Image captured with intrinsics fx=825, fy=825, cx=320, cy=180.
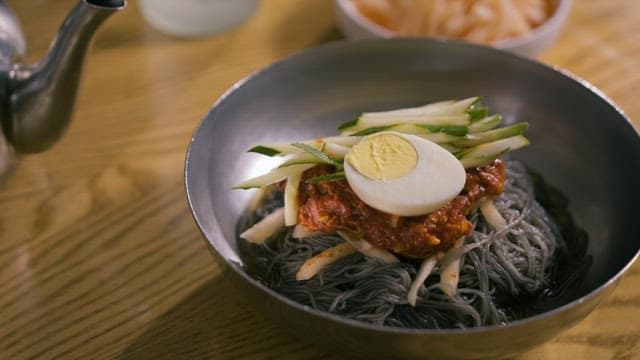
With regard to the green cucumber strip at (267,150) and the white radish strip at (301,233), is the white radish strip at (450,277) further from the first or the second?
the green cucumber strip at (267,150)

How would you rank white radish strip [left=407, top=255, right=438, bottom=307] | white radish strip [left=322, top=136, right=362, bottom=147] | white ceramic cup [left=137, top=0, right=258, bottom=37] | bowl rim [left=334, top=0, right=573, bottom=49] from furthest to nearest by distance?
white ceramic cup [left=137, top=0, right=258, bottom=37]
bowl rim [left=334, top=0, right=573, bottom=49]
white radish strip [left=322, top=136, right=362, bottom=147]
white radish strip [left=407, top=255, right=438, bottom=307]

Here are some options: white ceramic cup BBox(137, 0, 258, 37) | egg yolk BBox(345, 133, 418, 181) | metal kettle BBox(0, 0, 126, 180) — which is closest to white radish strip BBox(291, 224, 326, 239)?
egg yolk BBox(345, 133, 418, 181)

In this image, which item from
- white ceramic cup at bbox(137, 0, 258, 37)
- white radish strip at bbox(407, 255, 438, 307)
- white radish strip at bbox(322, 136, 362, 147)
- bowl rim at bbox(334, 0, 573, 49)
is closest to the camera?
white radish strip at bbox(407, 255, 438, 307)

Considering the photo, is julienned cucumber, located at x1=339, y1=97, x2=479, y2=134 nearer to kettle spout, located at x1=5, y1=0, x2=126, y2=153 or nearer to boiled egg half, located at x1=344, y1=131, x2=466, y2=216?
boiled egg half, located at x1=344, y1=131, x2=466, y2=216

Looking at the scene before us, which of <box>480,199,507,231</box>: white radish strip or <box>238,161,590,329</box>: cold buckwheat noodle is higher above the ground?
<box>480,199,507,231</box>: white radish strip

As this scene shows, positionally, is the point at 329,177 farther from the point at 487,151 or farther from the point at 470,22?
the point at 470,22

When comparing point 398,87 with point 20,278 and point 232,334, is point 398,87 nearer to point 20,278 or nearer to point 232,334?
point 232,334

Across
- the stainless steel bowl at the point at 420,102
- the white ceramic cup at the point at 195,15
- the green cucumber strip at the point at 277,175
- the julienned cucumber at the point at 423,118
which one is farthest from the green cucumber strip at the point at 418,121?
the white ceramic cup at the point at 195,15
